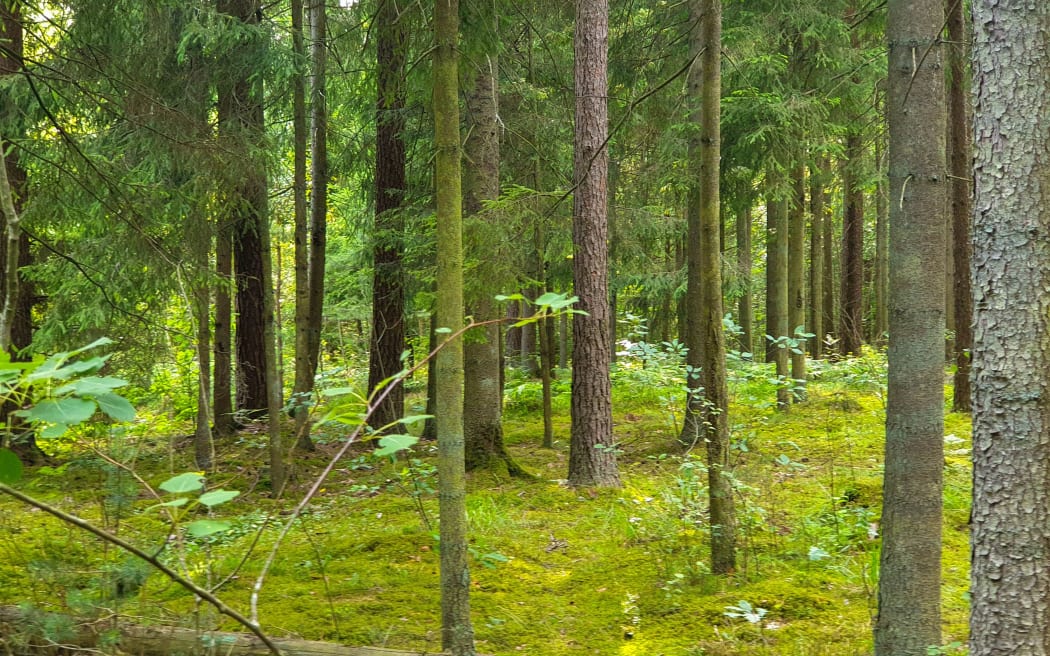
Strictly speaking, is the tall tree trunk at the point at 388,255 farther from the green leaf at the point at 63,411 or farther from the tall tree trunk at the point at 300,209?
the green leaf at the point at 63,411

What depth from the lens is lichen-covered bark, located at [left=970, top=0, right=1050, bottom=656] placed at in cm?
294

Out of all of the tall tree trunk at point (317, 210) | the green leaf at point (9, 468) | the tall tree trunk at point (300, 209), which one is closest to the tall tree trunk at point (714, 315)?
the green leaf at point (9, 468)

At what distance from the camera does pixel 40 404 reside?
1.42 meters

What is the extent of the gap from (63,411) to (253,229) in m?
8.20

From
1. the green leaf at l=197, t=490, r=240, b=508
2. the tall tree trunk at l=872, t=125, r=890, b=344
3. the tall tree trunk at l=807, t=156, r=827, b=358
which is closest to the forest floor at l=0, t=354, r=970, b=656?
the green leaf at l=197, t=490, r=240, b=508

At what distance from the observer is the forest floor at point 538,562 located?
12.6 ft

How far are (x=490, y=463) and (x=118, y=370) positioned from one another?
14.4ft

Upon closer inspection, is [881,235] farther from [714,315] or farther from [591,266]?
[714,315]

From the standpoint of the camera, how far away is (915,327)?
11.3 ft

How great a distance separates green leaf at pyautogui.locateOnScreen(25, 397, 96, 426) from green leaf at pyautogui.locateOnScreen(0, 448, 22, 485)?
10 cm

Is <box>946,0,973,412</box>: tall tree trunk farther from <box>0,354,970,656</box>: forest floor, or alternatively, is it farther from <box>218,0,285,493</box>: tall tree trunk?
<box>218,0,285,493</box>: tall tree trunk

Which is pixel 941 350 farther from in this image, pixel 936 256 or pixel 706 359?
pixel 706 359

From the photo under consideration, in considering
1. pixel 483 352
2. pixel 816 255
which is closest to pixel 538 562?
pixel 483 352

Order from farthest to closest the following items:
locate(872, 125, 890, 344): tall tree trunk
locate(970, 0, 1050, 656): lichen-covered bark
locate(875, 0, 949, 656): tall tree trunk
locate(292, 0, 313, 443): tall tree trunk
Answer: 1. locate(872, 125, 890, 344): tall tree trunk
2. locate(292, 0, 313, 443): tall tree trunk
3. locate(875, 0, 949, 656): tall tree trunk
4. locate(970, 0, 1050, 656): lichen-covered bark
